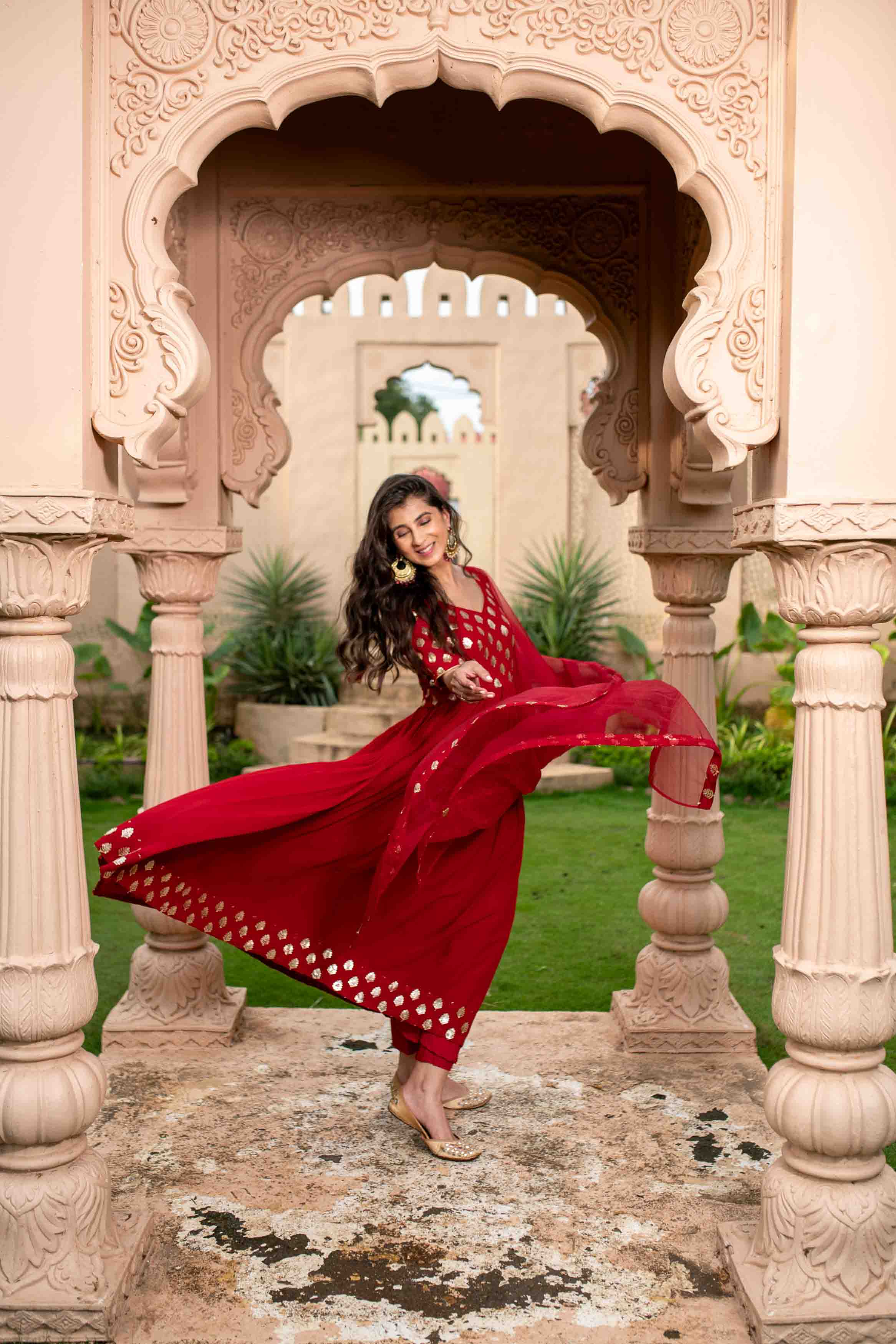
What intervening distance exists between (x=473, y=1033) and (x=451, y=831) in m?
1.29

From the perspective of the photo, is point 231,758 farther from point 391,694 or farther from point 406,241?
point 406,241

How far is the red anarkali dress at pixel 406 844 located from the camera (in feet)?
10.2

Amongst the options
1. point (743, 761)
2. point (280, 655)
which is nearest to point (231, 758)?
point (280, 655)

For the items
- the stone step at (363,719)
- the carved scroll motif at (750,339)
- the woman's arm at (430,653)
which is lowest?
the stone step at (363,719)

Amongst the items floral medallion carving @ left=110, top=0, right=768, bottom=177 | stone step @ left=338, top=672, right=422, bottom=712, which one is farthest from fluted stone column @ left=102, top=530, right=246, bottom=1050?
stone step @ left=338, top=672, right=422, bottom=712

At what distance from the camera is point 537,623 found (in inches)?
407

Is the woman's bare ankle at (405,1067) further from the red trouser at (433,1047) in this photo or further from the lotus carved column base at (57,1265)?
the lotus carved column base at (57,1265)

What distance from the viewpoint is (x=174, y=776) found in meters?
4.07

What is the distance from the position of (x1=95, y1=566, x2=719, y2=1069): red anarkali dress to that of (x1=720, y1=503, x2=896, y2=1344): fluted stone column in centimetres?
55

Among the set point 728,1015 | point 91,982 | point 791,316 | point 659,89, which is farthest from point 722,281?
point 728,1015

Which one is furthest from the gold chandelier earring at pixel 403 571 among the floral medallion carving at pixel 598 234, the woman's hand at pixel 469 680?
the floral medallion carving at pixel 598 234

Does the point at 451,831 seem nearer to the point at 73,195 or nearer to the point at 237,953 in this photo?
the point at 73,195

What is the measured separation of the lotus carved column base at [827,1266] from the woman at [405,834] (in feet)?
3.10

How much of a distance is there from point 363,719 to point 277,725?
0.70 m
